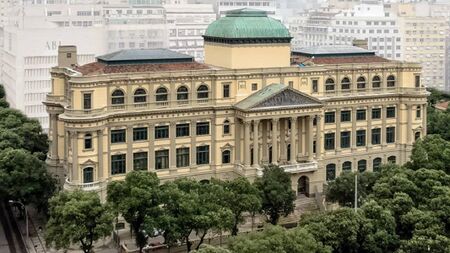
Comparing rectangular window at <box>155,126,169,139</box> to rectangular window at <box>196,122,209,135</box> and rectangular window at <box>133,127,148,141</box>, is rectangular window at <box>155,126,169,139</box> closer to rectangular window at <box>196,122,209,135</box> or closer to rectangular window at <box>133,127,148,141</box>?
rectangular window at <box>133,127,148,141</box>

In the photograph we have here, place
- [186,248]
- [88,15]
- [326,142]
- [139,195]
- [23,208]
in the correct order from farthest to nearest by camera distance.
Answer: [88,15] < [326,142] < [23,208] < [186,248] < [139,195]

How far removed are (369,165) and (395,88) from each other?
47.8ft

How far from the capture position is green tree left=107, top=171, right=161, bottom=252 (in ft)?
274

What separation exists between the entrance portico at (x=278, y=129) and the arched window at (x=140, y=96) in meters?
14.9

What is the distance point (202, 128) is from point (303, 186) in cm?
2009

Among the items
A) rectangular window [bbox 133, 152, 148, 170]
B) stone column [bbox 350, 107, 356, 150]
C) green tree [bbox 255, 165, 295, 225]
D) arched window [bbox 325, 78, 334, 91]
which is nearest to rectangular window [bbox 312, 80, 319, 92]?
arched window [bbox 325, 78, 334, 91]

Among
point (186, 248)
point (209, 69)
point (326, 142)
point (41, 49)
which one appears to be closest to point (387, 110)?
point (326, 142)

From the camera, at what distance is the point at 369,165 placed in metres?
122

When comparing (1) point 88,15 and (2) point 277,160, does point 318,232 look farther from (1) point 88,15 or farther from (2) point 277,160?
(1) point 88,15

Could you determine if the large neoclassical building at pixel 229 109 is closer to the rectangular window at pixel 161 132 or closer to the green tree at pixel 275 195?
the rectangular window at pixel 161 132

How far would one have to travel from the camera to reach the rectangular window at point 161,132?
10406 centimetres

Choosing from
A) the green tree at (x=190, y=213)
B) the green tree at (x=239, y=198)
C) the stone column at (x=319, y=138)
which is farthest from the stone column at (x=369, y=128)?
the green tree at (x=190, y=213)

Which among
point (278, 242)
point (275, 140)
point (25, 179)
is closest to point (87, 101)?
point (25, 179)

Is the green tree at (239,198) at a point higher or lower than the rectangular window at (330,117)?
lower
